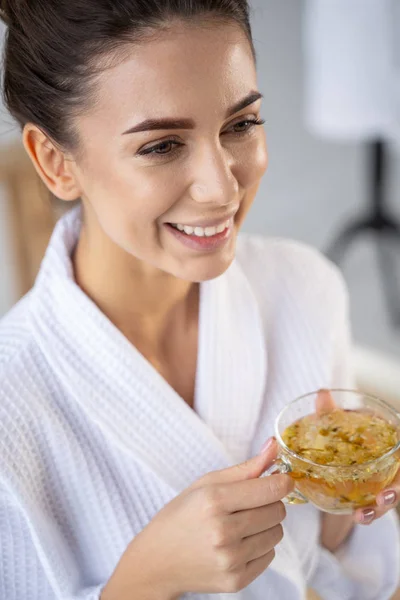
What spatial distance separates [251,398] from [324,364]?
14 cm

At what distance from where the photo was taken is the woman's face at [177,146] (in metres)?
0.85

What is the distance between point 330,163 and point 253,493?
2.67m

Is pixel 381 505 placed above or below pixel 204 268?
below

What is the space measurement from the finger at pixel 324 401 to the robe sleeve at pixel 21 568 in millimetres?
353

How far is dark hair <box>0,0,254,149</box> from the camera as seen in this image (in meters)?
0.86

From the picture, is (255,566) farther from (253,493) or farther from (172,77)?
(172,77)

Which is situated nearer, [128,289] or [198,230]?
[198,230]

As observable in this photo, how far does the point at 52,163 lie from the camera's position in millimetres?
981

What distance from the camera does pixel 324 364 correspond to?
1.20 meters

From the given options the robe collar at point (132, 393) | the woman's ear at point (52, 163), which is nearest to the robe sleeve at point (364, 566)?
the robe collar at point (132, 393)

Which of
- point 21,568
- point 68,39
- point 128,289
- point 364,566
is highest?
point 68,39

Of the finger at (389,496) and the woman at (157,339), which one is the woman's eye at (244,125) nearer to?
the woman at (157,339)

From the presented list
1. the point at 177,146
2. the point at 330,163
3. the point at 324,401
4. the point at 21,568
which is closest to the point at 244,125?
the point at 177,146

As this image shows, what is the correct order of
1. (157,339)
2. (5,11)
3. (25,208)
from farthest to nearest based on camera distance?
(25,208)
(157,339)
(5,11)
